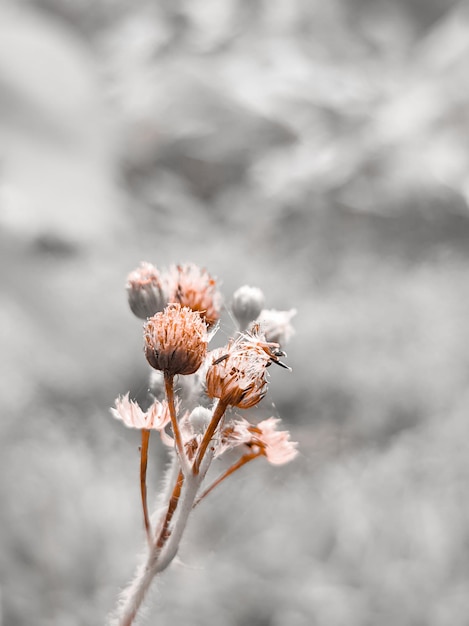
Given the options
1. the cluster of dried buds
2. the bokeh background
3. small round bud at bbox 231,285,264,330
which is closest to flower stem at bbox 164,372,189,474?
the cluster of dried buds

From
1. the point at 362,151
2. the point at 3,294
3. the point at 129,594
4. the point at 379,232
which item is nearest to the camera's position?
the point at 129,594

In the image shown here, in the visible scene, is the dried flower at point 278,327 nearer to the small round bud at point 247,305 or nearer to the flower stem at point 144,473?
the small round bud at point 247,305

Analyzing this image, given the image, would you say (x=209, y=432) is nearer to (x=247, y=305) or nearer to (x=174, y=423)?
(x=174, y=423)

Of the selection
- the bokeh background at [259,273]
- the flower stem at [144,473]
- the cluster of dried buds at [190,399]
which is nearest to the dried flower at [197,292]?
the cluster of dried buds at [190,399]

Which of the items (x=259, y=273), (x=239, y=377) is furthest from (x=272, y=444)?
(x=259, y=273)

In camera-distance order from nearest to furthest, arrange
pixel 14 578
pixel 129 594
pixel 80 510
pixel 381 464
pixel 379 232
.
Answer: pixel 129 594 → pixel 14 578 → pixel 80 510 → pixel 381 464 → pixel 379 232

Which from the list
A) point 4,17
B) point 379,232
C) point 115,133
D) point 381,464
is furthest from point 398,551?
point 4,17

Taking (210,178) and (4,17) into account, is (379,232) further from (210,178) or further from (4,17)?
(4,17)
